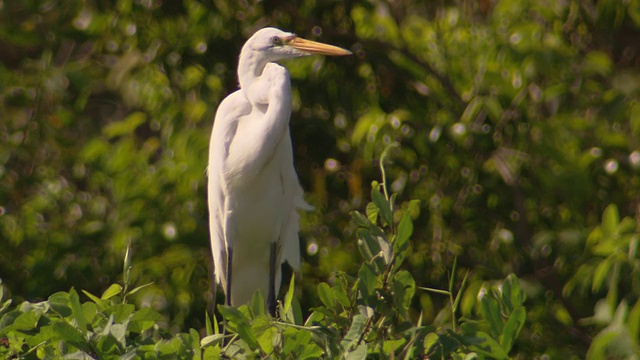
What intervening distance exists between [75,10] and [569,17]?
1.62m

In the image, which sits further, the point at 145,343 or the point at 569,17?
the point at 569,17

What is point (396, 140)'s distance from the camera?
10.5 ft

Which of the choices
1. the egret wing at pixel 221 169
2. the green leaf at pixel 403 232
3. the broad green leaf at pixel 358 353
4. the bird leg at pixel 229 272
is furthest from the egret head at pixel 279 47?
the broad green leaf at pixel 358 353

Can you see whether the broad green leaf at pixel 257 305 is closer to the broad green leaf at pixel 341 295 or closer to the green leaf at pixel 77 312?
the broad green leaf at pixel 341 295

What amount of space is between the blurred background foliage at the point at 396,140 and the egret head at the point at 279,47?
0.35 meters

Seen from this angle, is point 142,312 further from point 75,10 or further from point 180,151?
point 75,10

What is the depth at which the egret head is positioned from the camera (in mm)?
2867

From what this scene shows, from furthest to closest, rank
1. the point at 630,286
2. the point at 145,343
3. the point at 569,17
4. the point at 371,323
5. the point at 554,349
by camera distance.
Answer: the point at 569,17
the point at 554,349
the point at 630,286
the point at 145,343
the point at 371,323

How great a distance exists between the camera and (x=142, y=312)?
1782 millimetres

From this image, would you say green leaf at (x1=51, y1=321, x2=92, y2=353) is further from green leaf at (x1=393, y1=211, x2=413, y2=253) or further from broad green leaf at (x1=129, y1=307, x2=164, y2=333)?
green leaf at (x1=393, y1=211, x2=413, y2=253)

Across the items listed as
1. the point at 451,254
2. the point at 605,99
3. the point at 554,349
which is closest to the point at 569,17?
the point at 605,99

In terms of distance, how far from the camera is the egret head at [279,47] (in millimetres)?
2867

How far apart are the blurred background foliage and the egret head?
346 millimetres

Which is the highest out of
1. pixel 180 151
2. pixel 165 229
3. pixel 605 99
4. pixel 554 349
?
pixel 605 99
